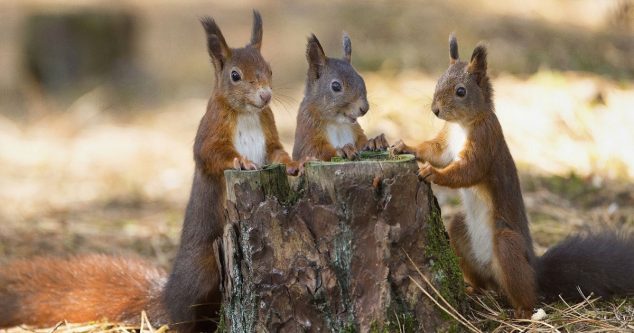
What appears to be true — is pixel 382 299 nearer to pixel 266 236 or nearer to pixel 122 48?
pixel 266 236

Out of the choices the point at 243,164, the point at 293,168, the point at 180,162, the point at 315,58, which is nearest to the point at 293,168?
the point at 293,168

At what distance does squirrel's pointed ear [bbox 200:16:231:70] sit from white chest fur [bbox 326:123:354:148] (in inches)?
20.6

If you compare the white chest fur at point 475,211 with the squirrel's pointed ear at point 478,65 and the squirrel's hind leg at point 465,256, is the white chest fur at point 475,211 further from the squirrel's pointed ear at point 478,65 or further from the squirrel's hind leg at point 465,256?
the squirrel's pointed ear at point 478,65

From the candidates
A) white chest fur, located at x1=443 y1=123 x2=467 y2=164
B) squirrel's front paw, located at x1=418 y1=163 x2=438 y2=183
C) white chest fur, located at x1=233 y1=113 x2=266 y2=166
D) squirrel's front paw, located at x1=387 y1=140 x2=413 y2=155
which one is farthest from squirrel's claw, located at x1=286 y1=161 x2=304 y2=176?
white chest fur, located at x1=443 y1=123 x2=467 y2=164

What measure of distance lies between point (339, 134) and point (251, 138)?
0.40 metres

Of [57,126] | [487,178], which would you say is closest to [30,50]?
[57,126]

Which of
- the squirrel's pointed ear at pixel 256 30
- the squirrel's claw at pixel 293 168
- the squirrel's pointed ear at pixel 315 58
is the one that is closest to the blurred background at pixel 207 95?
the squirrel's pointed ear at pixel 315 58

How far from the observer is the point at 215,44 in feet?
10.8

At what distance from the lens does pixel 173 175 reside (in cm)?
702

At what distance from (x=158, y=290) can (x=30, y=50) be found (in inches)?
317

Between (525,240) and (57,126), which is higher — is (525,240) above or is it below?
below

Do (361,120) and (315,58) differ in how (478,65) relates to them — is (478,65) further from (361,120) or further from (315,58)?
(361,120)

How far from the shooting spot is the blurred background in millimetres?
5391

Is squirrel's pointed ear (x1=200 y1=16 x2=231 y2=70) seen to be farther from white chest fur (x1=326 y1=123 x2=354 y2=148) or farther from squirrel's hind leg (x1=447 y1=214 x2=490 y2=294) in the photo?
squirrel's hind leg (x1=447 y1=214 x2=490 y2=294)
